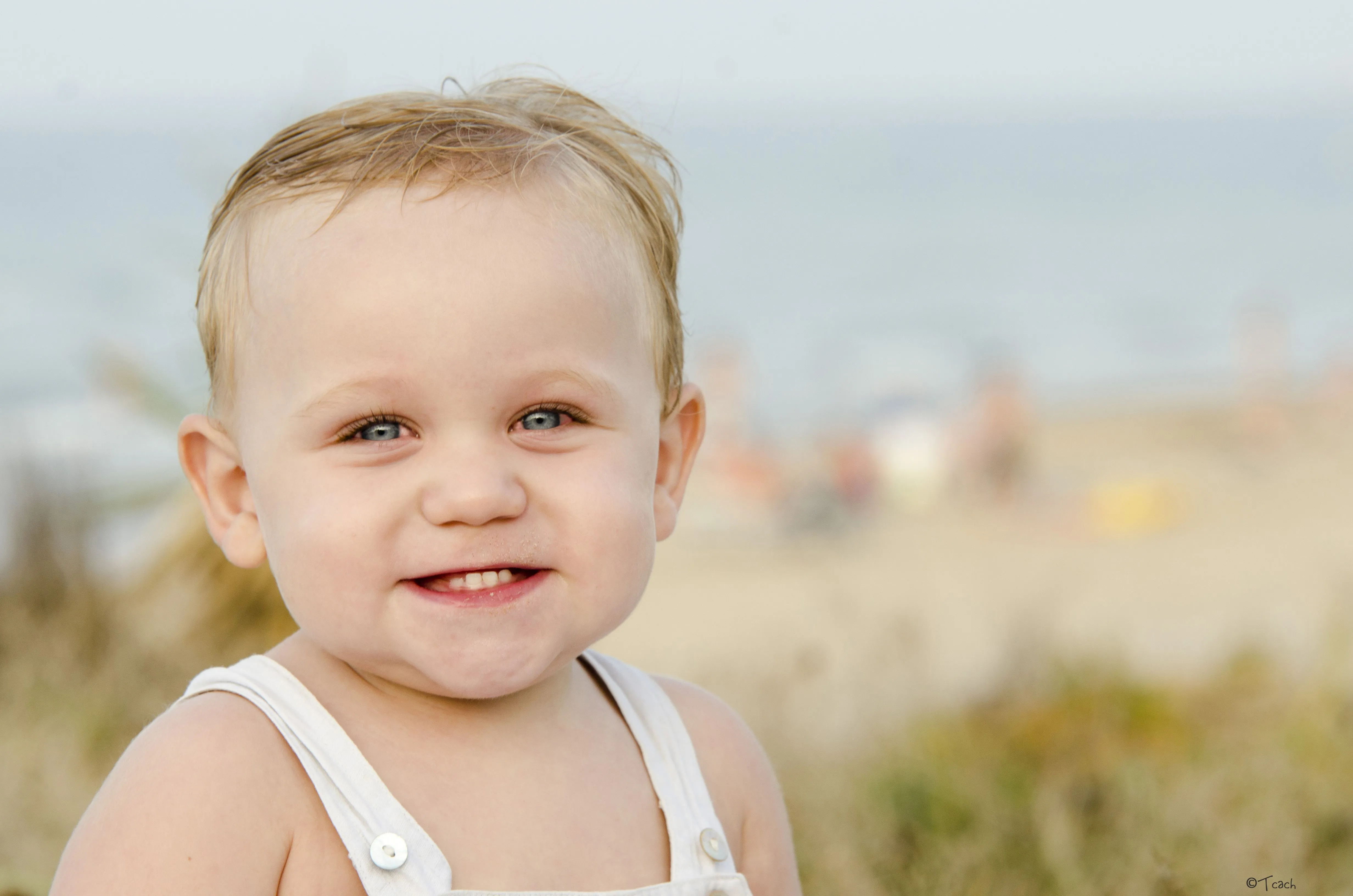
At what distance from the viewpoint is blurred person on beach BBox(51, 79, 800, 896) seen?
1.43 meters

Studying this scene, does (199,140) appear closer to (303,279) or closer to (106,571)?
(106,571)

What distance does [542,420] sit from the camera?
154 centimetres

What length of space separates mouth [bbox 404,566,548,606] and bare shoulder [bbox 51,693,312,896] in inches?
8.8

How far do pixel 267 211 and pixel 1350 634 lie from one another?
3079mm

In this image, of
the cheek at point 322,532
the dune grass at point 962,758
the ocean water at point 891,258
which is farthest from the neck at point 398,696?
the ocean water at point 891,258

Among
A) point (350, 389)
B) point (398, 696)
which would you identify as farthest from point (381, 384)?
point (398, 696)

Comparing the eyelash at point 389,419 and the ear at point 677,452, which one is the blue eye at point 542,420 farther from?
the ear at point 677,452

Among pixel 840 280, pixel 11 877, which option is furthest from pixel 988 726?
pixel 840 280

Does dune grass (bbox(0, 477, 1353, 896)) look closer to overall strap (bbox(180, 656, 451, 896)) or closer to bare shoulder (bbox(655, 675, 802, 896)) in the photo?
bare shoulder (bbox(655, 675, 802, 896))

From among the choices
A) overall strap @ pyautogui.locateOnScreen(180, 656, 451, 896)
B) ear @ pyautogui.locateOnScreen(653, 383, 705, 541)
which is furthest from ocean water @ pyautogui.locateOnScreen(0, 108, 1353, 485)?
overall strap @ pyautogui.locateOnScreen(180, 656, 451, 896)

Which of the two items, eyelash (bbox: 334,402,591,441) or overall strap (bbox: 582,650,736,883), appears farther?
overall strap (bbox: 582,650,736,883)

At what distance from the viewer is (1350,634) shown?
3.62 meters

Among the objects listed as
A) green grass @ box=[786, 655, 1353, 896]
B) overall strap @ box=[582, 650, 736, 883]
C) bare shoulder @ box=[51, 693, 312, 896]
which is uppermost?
bare shoulder @ box=[51, 693, 312, 896]

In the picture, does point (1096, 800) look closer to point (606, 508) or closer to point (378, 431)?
point (606, 508)
